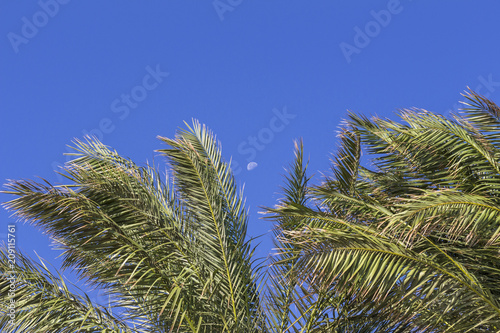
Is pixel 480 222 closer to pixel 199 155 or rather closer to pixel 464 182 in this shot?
pixel 464 182

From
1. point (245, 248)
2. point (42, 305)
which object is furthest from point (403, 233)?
point (42, 305)

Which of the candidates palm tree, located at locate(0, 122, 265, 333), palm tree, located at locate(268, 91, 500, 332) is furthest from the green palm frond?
palm tree, located at locate(268, 91, 500, 332)

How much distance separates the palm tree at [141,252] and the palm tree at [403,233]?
864mm

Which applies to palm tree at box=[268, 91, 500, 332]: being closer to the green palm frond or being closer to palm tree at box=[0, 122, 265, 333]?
palm tree at box=[0, 122, 265, 333]

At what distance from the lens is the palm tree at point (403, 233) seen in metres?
6.20

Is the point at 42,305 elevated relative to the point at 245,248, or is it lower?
lower

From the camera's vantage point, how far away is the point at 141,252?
289 inches

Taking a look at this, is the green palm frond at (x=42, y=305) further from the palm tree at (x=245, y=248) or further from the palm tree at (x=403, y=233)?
the palm tree at (x=403, y=233)

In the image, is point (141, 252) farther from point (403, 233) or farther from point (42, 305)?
point (403, 233)

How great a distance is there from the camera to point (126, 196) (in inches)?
303

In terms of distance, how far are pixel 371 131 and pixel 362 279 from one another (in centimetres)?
402

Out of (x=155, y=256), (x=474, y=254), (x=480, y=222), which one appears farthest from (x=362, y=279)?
(x=155, y=256)

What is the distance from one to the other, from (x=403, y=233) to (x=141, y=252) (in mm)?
3139

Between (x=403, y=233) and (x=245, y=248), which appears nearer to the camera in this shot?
(x=403, y=233)
